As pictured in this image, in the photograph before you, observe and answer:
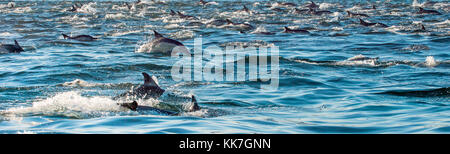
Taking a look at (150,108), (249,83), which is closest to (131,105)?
(150,108)

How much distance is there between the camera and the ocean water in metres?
9.80

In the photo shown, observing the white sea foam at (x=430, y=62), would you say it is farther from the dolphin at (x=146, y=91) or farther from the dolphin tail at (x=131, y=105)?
the dolphin tail at (x=131, y=105)

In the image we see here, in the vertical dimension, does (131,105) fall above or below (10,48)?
above

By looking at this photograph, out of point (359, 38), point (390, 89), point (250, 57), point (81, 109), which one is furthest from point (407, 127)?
point (359, 38)

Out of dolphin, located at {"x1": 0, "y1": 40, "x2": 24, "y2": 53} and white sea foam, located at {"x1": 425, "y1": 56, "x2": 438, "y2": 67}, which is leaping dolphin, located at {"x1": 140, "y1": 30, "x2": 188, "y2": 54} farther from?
white sea foam, located at {"x1": 425, "y1": 56, "x2": 438, "y2": 67}

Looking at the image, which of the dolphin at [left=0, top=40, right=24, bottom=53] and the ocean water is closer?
the ocean water

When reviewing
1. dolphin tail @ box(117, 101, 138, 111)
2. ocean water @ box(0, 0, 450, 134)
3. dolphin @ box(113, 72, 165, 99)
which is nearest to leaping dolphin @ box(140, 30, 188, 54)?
ocean water @ box(0, 0, 450, 134)

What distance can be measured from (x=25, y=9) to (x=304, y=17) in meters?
19.5

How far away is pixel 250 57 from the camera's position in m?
19.8

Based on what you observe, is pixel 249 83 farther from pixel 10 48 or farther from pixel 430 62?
pixel 10 48

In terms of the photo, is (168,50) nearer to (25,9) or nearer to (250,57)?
(250,57)

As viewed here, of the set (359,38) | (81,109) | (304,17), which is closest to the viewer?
(81,109)

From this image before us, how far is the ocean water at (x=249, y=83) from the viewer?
386 inches

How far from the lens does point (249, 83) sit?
1489cm
